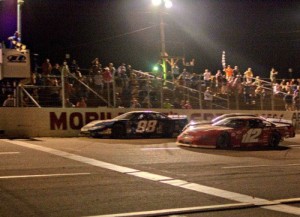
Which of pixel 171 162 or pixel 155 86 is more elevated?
pixel 155 86

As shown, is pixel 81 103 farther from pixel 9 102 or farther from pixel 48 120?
pixel 9 102

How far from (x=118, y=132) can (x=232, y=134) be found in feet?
18.6

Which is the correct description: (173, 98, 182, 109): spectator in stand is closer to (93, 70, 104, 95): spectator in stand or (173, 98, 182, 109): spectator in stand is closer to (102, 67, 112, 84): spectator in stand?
(102, 67, 112, 84): spectator in stand

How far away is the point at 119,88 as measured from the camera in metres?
26.6

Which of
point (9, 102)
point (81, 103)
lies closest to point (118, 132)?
point (81, 103)

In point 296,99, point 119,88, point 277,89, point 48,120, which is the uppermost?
point 277,89

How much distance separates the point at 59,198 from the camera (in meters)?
9.00

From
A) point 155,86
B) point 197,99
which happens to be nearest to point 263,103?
point 197,99

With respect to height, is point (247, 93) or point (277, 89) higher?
point (277, 89)

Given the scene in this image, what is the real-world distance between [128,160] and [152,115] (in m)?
9.78

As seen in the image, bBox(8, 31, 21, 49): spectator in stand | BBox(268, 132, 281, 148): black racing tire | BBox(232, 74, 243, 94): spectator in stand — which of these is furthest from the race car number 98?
BBox(232, 74, 243, 94): spectator in stand

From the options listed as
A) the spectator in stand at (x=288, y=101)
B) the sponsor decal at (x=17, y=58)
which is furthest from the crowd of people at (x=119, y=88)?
the spectator in stand at (x=288, y=101)

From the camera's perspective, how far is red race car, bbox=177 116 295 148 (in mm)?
19453

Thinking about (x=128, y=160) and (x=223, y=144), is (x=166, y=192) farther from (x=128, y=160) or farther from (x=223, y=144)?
(x=223, y=144)
